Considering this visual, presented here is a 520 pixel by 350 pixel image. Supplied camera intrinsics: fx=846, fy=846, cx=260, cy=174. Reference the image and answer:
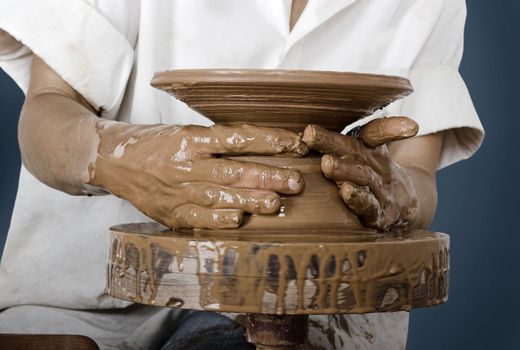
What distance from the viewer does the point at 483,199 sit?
2.71 meters

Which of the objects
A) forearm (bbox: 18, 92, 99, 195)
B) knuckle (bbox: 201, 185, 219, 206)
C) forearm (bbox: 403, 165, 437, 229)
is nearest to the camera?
knuckle (bbox: 201, 185, 219, 206)

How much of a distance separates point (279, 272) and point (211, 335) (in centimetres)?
53

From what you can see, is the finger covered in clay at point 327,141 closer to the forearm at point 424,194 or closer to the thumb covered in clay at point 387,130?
the thumb covered in clay at point 387,130

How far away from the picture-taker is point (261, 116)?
107cm

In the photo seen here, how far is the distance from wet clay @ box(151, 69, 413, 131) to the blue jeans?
1.49 feet

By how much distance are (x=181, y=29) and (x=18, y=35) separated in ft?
1.03

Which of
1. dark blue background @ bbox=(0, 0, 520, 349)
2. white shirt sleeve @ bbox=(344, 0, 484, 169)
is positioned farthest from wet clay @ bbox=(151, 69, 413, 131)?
dark blue background @ bbox=(0, 0, 520, 349)

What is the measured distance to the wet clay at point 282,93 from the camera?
1.00 metres

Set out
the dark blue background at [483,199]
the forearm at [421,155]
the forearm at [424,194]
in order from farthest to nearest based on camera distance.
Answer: the dark blue background at [483,199] < the forearm at [421,155] < the forearm at [424,194]

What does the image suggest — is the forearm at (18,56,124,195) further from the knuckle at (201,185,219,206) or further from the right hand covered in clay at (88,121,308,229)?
the knuckle at (201,185,219,206)

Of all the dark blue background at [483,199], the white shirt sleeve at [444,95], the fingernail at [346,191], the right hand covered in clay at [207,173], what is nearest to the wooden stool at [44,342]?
the right hand covered in clay at [207,173]

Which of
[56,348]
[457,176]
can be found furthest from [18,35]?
[457,176]

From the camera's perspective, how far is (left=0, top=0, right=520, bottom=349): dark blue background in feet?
8.79

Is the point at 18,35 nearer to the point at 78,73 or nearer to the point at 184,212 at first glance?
the point at 78,73
